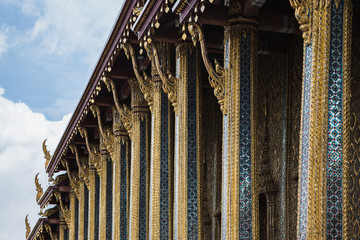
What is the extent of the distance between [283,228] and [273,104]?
2.32 metres

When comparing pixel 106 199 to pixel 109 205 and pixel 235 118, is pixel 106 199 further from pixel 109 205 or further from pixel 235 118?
pixel 235 118

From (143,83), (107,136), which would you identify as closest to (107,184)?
(107,136)

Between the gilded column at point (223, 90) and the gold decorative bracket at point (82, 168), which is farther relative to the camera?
the gold decorative bracket at point (82, 168)

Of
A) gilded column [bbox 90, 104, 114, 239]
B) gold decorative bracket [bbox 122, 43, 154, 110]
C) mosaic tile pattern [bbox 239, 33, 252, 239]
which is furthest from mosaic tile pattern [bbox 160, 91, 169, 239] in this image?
gilded column [bbox 90, 104, 114, 239]

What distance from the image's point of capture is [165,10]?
1329cm

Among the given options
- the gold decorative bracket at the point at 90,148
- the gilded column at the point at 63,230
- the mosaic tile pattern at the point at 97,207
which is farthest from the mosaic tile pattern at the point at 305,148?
the gilded column at the point at 63,230

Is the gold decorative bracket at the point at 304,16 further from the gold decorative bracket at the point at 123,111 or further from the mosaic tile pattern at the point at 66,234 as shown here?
the mosaic tile pattern at the point at 66,234

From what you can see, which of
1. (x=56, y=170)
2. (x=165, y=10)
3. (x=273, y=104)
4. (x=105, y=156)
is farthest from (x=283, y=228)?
(x=56, y=170)

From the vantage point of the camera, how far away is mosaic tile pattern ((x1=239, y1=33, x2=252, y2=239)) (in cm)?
1135

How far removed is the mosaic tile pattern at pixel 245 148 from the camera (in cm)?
1135

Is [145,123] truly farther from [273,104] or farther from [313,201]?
[313,201]

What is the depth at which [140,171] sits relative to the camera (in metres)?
17.1

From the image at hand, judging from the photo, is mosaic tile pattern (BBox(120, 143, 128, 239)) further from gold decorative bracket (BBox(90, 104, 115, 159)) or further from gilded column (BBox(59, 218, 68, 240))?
gilded column (BBox(59, 218, 68, 240))

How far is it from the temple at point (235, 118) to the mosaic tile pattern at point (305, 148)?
0.02 metres
